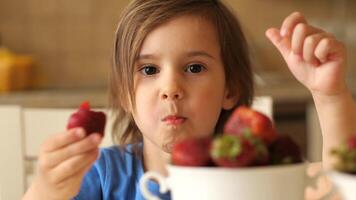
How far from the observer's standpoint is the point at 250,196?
0.63 m

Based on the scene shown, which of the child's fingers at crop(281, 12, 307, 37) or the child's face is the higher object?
the child's fingers at crop(281, 12, 307, 37)

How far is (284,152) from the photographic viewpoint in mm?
656

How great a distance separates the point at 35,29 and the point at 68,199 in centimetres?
235

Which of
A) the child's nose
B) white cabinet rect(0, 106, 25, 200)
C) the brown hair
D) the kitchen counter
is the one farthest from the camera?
the kitchen counter

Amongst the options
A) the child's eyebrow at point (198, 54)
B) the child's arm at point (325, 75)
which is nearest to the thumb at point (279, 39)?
the child's arm at point (325, 75)

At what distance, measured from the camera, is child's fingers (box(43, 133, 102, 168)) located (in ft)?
2.44

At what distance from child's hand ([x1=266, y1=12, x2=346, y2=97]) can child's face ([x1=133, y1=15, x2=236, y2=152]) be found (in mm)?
133

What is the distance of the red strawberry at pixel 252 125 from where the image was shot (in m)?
0.66

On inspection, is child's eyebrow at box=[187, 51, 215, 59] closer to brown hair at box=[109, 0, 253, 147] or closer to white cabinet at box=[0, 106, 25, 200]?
brown hair at box=[109, 0, 253, 147]

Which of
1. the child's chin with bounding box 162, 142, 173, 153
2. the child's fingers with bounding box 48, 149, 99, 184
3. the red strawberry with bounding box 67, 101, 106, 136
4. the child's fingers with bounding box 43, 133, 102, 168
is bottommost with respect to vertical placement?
the child's chin with bounding box 162, 142, 173, 153

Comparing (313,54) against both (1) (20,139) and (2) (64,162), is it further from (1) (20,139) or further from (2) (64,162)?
(1) (20,139)

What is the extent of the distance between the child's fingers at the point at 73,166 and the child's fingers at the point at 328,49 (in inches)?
13.3

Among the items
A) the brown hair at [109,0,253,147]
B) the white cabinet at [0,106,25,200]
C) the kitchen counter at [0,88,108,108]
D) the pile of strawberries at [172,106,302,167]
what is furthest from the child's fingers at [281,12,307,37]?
the kitchen counter at [0,88,108,108]

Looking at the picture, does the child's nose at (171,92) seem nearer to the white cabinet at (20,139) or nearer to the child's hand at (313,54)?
the child's hand at (313,54)
